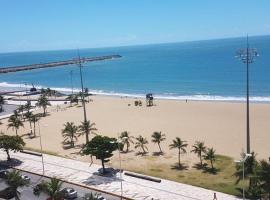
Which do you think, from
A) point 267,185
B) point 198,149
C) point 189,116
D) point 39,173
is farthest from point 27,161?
point 189,116

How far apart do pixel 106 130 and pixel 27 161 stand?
19.6 meters

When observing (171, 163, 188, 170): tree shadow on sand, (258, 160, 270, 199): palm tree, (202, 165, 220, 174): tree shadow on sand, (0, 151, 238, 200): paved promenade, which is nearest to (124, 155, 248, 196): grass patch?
(202, 165, 220, 174): tree shadow on sand

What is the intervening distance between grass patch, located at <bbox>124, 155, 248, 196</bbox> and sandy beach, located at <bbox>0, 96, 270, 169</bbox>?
7.23 feet

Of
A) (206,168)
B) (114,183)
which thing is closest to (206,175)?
(206,168)

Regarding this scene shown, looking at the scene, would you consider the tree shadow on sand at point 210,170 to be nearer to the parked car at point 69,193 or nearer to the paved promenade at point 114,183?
the paved promenade at point 114,183

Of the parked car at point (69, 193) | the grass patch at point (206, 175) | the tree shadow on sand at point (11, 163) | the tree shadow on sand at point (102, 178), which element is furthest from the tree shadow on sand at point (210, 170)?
the tree shadow on sand at point (11, 163)

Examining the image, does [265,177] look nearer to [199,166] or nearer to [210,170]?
[210,170]

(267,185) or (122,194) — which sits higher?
(267,185)

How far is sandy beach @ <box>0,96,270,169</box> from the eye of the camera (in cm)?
4991

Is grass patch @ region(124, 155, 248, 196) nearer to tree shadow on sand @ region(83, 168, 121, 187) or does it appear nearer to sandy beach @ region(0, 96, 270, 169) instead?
sandy beach @ region(0, 96, 270, 169)

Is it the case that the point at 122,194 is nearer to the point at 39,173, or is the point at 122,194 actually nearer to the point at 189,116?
the point at 39,173

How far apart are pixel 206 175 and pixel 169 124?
1008 inches

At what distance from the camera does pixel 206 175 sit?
40188mm

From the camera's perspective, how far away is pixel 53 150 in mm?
52312
